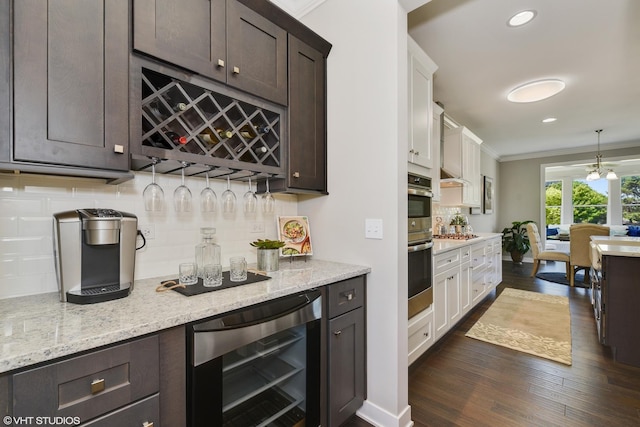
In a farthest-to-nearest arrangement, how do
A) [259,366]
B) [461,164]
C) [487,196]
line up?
[487,196]
[461,164]
[259,366]

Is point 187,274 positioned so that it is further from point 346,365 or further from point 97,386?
point 346,365

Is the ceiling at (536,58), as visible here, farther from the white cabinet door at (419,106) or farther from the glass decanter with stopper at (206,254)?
the glass decanter with stopper at (206,254)

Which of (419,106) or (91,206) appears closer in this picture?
(91,206)

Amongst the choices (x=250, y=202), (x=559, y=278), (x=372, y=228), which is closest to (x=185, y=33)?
(x=250, y=202)

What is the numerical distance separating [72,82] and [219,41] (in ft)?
2.27

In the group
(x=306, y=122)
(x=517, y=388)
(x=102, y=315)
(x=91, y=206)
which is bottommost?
(x=517, y=388)

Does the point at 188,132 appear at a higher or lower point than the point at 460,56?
lower

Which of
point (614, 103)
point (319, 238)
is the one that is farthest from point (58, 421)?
point (614, 103)

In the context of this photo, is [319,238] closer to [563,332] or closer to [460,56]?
[460,56]

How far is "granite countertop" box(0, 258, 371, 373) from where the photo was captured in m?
0.77

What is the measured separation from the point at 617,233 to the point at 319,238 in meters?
8.10

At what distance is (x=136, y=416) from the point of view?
90cm

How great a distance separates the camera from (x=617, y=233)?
21.7 ft

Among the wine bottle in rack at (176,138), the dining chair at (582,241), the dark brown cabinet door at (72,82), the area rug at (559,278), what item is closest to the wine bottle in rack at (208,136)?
the wine bottle in rack at (176,138)
